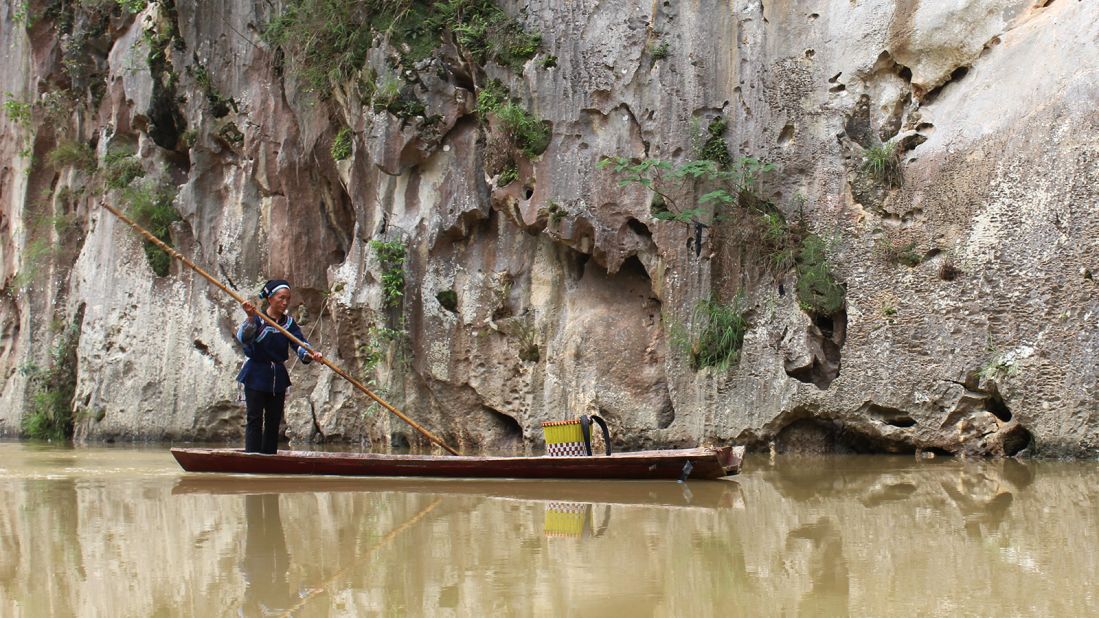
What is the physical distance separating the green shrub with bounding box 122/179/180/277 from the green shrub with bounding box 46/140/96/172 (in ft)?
7.54

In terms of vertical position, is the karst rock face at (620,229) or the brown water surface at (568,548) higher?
the karst rock face at (620,229)

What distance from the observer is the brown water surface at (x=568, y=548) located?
375cm

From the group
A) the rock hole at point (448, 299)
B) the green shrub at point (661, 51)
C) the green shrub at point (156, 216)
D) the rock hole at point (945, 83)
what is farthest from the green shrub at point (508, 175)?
the green shrub at point (156, 216)

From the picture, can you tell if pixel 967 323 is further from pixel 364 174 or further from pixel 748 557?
pixel 364 174

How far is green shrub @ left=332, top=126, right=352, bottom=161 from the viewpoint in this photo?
13.7m

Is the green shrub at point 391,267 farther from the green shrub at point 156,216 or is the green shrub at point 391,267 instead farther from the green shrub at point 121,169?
the green shrub at point 121,169

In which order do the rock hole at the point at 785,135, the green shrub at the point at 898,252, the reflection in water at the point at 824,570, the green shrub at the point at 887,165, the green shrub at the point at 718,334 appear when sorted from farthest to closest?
1. the rock hole at the point at 785,135
2. the green shrub at the point at 718,334
3. the green shrub at the point at 887,165
4. the green shrub at the point at 898,252
5. the reflection in water at the point at 824,570

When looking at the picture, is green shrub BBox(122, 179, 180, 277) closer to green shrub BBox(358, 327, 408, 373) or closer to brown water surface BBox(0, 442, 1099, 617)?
green shrub BBox(358, 327, 408, 373)

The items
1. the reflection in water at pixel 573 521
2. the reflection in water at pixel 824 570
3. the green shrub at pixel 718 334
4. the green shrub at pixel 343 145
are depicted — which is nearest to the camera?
the reflection in water at pixel 824 570

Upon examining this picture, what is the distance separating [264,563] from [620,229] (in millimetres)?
7204

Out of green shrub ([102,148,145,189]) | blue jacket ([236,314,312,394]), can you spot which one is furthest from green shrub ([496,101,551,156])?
green shrub ([102,148,145,189])

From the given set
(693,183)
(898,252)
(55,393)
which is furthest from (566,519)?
(55,393)

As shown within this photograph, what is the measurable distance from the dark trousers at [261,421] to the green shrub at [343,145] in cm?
517

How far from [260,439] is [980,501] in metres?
5.89
